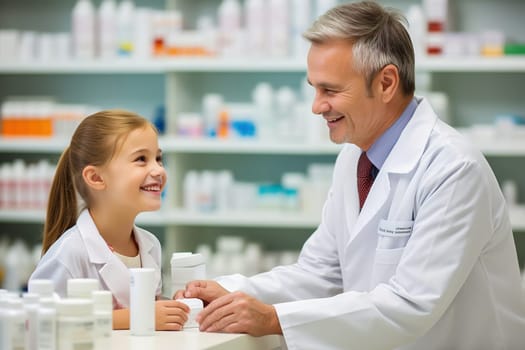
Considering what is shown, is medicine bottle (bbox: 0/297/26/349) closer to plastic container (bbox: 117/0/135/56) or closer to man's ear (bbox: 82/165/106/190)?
man's ear (bbox: 82/165/106/190)

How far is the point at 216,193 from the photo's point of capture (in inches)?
190

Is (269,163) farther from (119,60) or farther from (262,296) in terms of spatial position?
(262,296)

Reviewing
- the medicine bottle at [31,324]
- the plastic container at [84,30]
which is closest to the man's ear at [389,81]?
the medicine bottle at [31,324]

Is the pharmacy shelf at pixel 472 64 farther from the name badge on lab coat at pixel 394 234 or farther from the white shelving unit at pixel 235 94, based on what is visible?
the name badge on lab coat at pixel 394 234

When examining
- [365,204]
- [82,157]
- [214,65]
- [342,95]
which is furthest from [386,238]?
[214,65]

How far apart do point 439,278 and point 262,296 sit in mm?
524

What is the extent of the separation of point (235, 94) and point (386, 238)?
113 inches

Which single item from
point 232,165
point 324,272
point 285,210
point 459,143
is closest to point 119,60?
point 232,165

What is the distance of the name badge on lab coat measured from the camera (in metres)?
2.29

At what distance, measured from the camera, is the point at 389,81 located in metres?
2.45

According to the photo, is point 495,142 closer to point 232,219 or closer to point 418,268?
point 232,219

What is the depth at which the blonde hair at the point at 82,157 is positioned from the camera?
2.49m

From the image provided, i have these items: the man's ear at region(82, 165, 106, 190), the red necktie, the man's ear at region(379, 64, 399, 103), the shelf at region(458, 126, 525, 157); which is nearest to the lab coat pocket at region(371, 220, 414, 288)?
the red necktie

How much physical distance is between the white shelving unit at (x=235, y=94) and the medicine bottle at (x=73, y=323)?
9.83 ft
